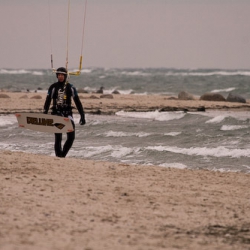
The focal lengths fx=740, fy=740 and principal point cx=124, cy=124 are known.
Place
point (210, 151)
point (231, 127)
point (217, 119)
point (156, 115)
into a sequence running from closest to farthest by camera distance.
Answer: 1. point (210, 151)
2. point (231, 127)
3. point (217, 119)
4. point (156, 115)

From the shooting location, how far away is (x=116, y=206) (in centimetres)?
789

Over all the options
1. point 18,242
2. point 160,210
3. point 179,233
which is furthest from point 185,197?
point 18,242

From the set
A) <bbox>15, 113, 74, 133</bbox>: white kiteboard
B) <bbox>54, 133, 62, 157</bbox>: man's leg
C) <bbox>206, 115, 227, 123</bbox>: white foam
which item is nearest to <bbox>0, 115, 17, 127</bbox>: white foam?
<bbox>206, 115, 227, 123</bbox>: white foam

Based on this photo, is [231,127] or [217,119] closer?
[231,127]

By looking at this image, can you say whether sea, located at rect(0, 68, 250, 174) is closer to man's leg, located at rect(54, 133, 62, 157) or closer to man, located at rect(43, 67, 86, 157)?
man's leg, located at rect(54, 133, 62, 157)

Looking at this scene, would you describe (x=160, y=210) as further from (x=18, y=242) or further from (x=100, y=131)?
(x=100, y=131)

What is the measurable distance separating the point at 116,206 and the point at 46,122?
4.11m

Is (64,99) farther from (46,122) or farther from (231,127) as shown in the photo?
(231,127)

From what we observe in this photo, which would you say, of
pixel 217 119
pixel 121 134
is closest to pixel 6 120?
pixel 121 134

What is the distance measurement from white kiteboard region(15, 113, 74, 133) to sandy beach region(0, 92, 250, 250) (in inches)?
→ 25.9

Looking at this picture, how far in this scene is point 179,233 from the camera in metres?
6.92

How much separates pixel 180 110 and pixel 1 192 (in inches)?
752

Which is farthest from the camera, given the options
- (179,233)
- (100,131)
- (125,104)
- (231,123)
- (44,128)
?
(125,104)

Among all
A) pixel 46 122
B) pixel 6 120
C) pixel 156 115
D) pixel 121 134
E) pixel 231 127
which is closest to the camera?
pixel 46 122
